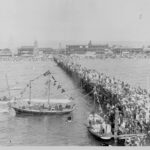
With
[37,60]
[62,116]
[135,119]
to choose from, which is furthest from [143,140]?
[37,60]

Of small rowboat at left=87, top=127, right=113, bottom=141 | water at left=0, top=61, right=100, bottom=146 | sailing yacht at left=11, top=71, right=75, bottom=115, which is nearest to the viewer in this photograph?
small rowboat at left=87, top=127, right=113, bottom=141

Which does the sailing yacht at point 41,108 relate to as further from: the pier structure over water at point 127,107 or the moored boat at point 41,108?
the pier structure over water at point 127,107

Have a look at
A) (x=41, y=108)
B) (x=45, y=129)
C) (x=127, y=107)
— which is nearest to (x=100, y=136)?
(x=127, y=107)

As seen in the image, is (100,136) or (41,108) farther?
(41,108)

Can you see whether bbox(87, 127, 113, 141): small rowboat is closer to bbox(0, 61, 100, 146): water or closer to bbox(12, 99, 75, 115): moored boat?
bbox(0, 61, 100, 146): water

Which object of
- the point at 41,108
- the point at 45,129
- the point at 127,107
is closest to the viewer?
the point at 127,107

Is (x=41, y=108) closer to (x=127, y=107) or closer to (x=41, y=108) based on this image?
(x=41, y=108)

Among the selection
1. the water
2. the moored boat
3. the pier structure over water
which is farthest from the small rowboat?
the moored boat

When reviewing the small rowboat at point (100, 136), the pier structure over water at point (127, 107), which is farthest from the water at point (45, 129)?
the pier structure over water at point (127, 107)

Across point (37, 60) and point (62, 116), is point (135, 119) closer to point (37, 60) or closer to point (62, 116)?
point (62, 116)

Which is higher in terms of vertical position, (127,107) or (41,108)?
(127,107)

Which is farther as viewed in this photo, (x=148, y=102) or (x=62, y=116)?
(x=62, y=116)
